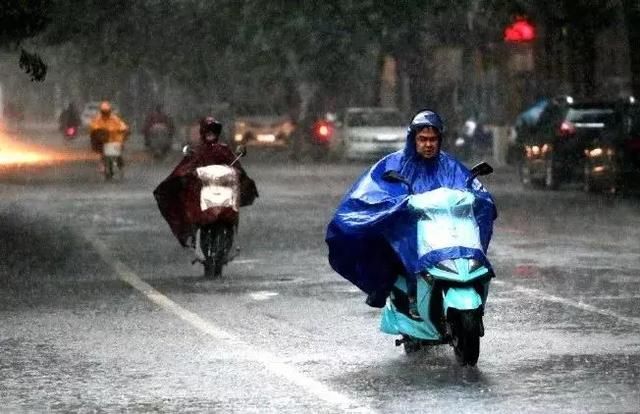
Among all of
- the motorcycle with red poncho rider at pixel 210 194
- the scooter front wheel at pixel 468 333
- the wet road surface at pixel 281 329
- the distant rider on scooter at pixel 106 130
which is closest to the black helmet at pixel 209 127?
the motorcycle with red poncho rider at pixel 210 194

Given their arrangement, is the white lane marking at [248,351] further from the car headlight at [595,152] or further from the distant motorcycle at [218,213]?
the car headlight at [595,152]

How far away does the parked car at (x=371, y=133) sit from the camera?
5244cm

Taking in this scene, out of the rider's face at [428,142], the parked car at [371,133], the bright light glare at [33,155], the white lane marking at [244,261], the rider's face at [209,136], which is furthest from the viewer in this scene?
the bright light glare at [33,155]

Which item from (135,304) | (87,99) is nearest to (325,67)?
(135,304)

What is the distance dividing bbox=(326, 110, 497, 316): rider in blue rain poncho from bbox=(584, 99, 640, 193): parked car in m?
19.2

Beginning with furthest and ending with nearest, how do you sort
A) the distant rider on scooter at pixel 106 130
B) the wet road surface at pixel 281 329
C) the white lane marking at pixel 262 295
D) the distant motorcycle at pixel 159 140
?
the distant motorcycle at pixel 159 140
the distant rider on scooter at pixel 106 130
the white lane marking at pixel 262 295
the wet road surface at pixel 281 329

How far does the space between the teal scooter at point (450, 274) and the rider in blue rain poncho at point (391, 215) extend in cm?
12

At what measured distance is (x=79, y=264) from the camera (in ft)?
63.5

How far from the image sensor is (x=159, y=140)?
2188 inches

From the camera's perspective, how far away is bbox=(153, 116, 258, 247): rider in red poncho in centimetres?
1766

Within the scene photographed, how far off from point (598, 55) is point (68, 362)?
4463 centimetres

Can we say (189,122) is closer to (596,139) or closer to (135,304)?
(596,139)

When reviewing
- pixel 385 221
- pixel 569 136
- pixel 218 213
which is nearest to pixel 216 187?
pixel 218 213

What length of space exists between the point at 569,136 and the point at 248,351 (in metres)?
23.0
